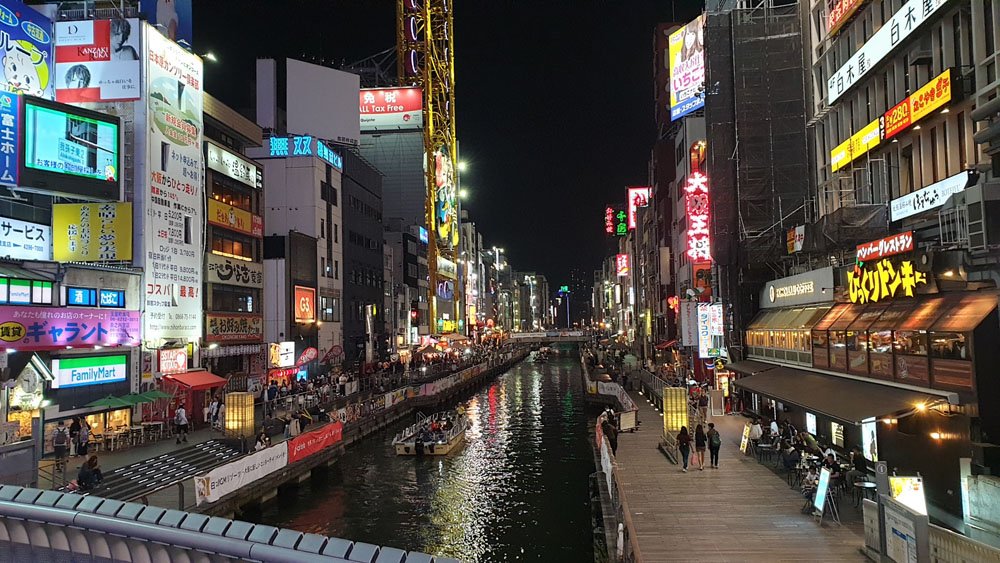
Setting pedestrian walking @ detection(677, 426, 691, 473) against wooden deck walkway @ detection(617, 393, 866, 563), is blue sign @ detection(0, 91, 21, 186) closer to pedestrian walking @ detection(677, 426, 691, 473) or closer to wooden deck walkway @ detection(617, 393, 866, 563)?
wooden deck walkway @ detection(617, 393, 866, 563)

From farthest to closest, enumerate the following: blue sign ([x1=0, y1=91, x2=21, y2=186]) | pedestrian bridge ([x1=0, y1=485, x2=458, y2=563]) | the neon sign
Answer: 1. the neon sign
2. blue sign ([x1=0, y1=91, x2=21, y2=186])
3. pedestrian bridge ([x1=0, y1=485, x2=458, y2=563])

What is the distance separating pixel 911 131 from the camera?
2416cm

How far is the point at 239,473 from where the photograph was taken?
2595 cm

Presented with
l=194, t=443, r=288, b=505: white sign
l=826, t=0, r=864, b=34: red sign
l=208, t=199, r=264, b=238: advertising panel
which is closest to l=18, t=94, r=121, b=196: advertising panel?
l=208, t=199, r=264, b=238: advertising panel

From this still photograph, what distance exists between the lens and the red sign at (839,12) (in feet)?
92.1

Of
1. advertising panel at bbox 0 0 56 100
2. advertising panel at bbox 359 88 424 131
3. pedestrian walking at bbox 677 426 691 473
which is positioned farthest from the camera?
advertising panel at bbox 359 88 424 131

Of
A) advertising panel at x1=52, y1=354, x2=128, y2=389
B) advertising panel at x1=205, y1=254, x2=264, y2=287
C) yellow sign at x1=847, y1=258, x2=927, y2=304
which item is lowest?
advertising panel at x1=52, y1=354, x2=128, y2=389

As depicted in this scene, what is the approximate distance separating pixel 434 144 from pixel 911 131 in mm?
87748

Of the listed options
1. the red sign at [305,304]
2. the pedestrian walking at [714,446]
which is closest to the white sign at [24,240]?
the red sign at [305,304]

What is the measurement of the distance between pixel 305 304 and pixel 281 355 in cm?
688

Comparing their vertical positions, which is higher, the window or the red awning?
the window

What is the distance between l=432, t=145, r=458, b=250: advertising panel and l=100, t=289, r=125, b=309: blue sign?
240 feet

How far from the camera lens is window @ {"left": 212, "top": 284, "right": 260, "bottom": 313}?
46.0 meters

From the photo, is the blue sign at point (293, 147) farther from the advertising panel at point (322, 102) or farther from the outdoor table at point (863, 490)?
the outdoor table at point (863, 490)
